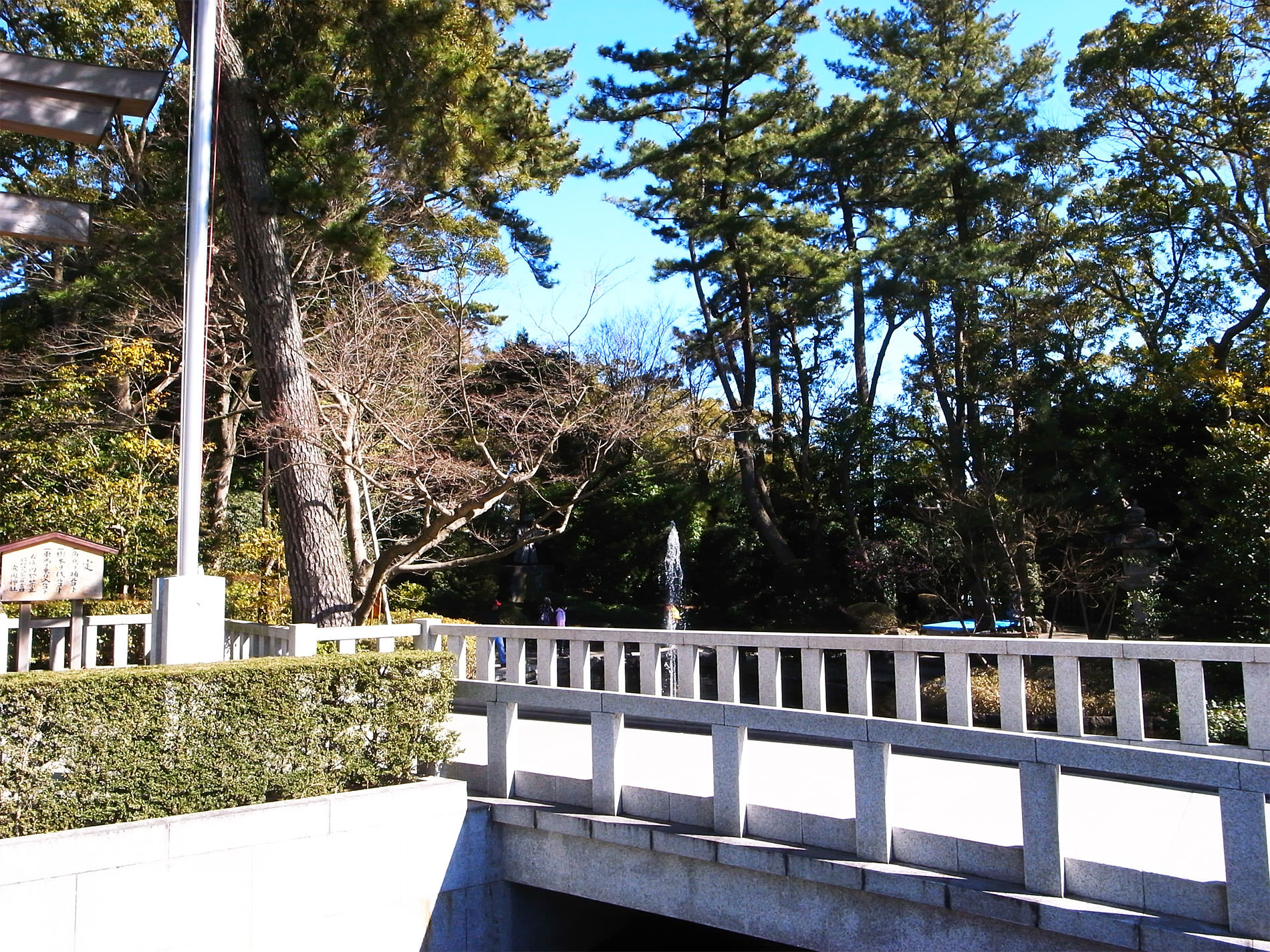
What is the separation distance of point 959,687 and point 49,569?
8521 mm

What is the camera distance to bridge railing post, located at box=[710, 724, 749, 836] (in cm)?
584

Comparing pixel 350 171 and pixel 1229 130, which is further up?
pixel 1229 130

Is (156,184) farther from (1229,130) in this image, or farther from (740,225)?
(1229,130)

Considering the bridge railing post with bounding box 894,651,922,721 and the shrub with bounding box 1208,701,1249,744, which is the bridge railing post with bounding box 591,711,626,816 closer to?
the bridge railing post with bounding box 894,651,922,721

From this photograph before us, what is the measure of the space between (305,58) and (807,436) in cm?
1298

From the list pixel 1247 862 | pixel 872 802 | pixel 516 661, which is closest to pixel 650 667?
pixel 516 661

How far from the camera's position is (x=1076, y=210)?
19.6m

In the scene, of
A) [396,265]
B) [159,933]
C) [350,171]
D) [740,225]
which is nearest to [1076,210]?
[740,225]

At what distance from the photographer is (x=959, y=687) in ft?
25.4

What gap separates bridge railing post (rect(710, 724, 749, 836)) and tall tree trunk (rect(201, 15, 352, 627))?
5.53m

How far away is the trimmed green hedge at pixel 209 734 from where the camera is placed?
547 centimetres

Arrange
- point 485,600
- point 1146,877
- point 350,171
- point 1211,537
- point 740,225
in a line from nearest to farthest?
point 1146,877, point 350,171, point 1211,537, point 740,225, point 485,600

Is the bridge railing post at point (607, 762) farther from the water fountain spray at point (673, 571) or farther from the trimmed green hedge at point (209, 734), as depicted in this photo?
the water fountain spray at point (673, 571)

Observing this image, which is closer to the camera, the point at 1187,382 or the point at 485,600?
the point at 1187,382
